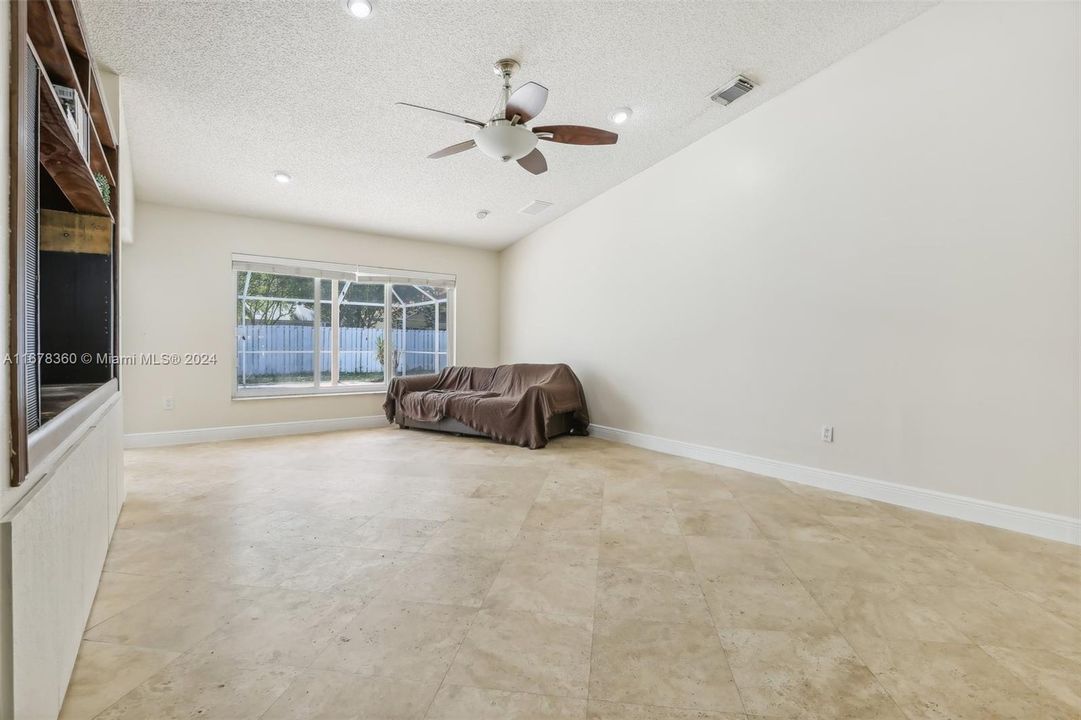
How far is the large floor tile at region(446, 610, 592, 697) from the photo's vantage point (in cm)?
127

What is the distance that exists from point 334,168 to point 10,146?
11.1ft

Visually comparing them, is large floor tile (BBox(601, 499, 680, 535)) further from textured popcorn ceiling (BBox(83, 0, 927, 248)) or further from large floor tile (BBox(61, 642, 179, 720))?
textured popcorn ceiling (BBox(83, 0, 927, 248))

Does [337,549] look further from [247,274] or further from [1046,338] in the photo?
[247,274]

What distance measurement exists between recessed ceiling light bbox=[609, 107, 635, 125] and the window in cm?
368

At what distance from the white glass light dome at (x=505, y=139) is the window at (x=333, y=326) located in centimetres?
374

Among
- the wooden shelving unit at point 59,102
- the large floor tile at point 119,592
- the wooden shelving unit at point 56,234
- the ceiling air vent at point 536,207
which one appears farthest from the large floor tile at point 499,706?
the ceiling air vent at point 536,207

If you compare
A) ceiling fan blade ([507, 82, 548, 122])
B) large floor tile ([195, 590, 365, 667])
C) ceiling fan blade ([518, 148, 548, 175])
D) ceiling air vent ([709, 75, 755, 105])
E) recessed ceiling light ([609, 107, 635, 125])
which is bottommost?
large floor tile ([195, 590, 365, 667])

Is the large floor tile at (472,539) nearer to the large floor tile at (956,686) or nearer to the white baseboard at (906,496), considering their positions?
the large floor tile at (956,686)

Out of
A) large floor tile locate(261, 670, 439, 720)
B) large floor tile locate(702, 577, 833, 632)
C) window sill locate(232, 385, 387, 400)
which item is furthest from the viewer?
window sill locate(232, 385, 387, 400)

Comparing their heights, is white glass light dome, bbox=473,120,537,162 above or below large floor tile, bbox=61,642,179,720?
above

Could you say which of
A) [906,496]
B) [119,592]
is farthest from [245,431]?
[906,496]

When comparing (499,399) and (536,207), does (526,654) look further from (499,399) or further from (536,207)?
(536,207)

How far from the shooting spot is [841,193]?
9.74ft

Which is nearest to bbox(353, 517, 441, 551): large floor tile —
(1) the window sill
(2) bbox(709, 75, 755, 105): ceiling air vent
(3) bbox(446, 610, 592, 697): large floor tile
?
(3) bbox(446, 610, 592, 697): large floor tile
